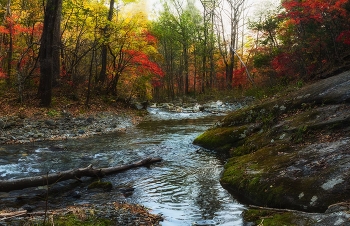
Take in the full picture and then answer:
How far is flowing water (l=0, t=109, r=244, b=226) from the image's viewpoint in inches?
192

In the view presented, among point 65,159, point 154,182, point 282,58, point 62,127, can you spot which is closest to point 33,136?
point 62,127

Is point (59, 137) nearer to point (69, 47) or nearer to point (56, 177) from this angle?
point (56, 177)

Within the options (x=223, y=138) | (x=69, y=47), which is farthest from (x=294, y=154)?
(x=69, y=47)

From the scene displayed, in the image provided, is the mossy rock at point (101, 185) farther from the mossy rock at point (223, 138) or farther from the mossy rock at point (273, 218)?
the mossy rock at point (223, 138)

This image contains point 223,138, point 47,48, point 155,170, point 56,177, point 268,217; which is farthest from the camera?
point 47,48

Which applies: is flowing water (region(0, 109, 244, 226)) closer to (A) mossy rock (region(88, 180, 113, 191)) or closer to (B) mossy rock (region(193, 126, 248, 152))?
(A) mossy rock (region(88, 180, 113, 191))

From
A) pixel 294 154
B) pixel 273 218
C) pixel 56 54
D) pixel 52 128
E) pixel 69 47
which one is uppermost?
pixel 69 47

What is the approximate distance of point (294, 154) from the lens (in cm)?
574

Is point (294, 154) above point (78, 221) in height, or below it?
above

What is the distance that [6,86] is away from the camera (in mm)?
17062

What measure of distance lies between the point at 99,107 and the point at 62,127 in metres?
6.03

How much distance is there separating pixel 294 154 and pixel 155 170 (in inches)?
132

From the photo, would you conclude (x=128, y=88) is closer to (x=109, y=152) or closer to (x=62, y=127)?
(x=62, y=127)

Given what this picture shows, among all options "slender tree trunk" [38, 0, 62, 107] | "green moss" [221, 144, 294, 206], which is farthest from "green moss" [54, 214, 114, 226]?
"slender tree trunk" [38, 0, 62, 107]
